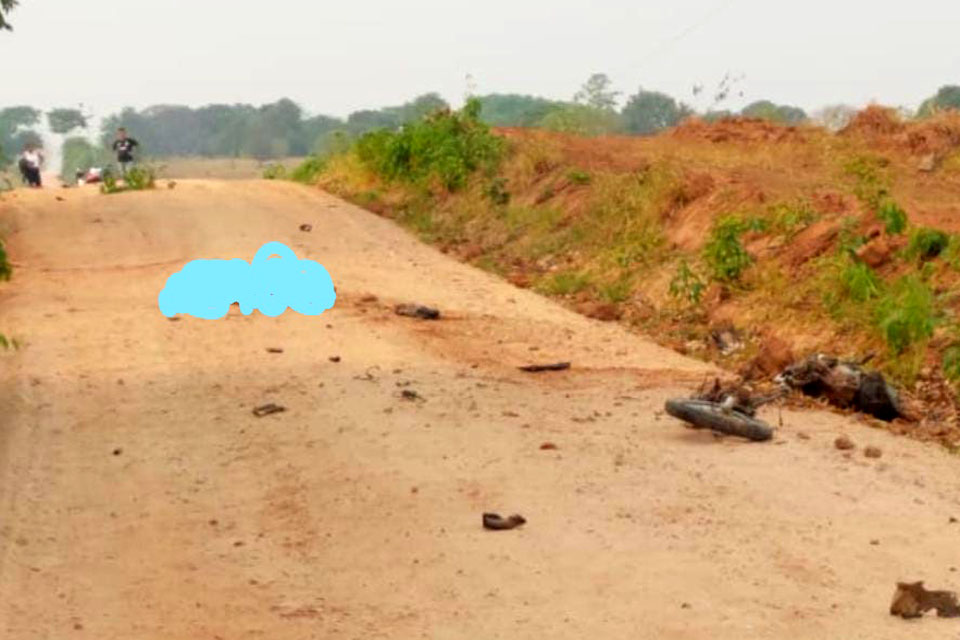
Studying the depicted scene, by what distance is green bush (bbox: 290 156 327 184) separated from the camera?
28.1m

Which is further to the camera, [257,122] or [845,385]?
[257,122]

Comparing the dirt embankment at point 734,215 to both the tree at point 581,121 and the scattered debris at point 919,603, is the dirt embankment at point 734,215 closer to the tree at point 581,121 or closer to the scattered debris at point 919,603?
the tree at point 581,121

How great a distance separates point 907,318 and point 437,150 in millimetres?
13106

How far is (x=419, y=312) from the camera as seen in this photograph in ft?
43.9

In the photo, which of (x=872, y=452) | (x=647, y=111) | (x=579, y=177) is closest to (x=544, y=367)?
(x=872, y=452)

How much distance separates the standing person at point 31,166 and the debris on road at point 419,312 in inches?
648

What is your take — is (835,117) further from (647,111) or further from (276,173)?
(647,111)

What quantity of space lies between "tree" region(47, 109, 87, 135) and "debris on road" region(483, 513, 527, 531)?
53024 mm

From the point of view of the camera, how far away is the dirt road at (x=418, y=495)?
6.25m

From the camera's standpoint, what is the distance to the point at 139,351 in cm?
1194

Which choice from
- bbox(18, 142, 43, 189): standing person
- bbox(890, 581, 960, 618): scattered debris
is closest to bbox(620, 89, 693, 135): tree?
bbox(18, 142, 43, 189): standing person

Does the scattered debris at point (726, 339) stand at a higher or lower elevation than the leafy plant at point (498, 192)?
lower

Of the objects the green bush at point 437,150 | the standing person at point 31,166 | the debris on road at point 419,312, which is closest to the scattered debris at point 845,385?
the debris on road at point 419,312

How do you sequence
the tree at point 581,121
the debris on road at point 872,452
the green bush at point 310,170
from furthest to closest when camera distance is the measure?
1. the green bush at point 310,170
2. the tree at point 581,121
3. the debris on road at point 872,452
